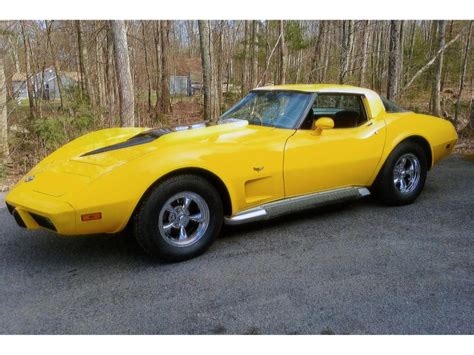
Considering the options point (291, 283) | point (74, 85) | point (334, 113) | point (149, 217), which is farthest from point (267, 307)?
point (74, 85)

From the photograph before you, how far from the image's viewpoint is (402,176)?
4785mm

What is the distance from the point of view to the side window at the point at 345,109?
14.8 ft

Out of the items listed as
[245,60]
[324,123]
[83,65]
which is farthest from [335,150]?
[245,60]

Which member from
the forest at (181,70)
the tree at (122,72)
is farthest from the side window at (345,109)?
the tree at (122,72)

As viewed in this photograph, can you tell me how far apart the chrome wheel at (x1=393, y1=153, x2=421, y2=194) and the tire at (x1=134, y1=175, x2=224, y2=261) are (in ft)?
7.92

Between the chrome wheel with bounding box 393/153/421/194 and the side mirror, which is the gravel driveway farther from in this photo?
the side mirror

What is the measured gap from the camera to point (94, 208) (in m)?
2.90

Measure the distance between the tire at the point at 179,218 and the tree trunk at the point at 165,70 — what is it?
14.6 meters

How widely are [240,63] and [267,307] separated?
57.3 ft

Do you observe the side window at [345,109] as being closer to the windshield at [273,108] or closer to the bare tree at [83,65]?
the windshield at [273,108]

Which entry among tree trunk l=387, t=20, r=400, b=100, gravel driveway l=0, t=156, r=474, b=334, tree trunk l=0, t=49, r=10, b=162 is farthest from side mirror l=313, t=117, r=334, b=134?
tree trunk l=387, t=20, r=400, b=100

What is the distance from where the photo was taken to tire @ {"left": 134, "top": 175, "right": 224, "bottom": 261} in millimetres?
3105

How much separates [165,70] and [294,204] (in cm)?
1511

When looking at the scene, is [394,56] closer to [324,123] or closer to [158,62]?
[324,123]
